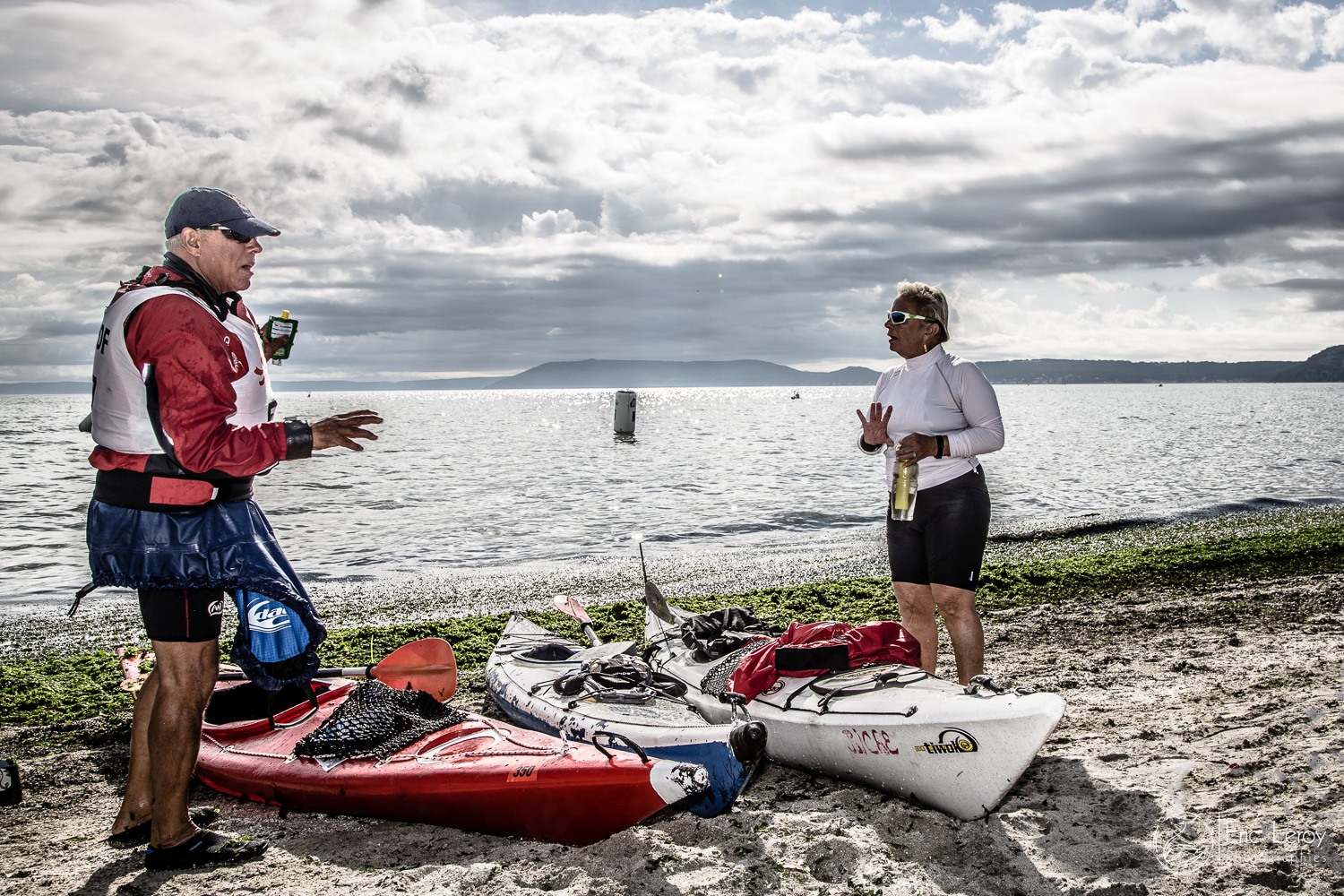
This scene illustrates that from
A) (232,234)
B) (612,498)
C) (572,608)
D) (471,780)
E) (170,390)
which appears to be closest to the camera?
(170,390)

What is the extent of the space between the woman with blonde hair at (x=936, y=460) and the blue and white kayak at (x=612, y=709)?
1173 millimetres

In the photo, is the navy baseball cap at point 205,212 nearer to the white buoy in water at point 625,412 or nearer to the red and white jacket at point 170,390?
the red and white jacket at point 170,390

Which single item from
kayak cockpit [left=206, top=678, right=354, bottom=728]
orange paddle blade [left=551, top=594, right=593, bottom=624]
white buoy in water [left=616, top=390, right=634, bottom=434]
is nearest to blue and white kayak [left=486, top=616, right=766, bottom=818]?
orange paddle blade [left=551, top=594, right=593, bottom=624]

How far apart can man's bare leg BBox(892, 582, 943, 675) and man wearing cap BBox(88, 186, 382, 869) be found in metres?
2.79

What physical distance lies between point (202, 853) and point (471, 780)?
997mm

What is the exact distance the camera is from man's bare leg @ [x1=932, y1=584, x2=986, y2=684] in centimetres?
411

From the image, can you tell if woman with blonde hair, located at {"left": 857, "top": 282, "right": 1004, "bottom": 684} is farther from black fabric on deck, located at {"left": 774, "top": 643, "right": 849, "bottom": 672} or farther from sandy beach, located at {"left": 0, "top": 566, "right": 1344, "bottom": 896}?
sandy beach, located at {"left": 0, "top": 566, "right": 1344, "bottom": 896}

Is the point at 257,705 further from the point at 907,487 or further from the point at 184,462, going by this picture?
the point at 907,487

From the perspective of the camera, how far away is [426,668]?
5230 millimetres

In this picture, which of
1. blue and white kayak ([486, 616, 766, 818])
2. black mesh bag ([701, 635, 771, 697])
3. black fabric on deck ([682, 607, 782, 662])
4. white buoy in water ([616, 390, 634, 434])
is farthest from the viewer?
white buoy in water ([616, 390, 634, 434])

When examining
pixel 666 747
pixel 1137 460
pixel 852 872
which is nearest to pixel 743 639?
pixel 666 747

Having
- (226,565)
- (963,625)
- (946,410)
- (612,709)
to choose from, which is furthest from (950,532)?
(226,565)

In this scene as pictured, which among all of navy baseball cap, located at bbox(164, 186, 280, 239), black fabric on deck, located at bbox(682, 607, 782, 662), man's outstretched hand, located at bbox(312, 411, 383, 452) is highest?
navy baseball cap, located at bbox(164, 186, 280, 239)

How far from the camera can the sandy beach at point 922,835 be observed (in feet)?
9.45
